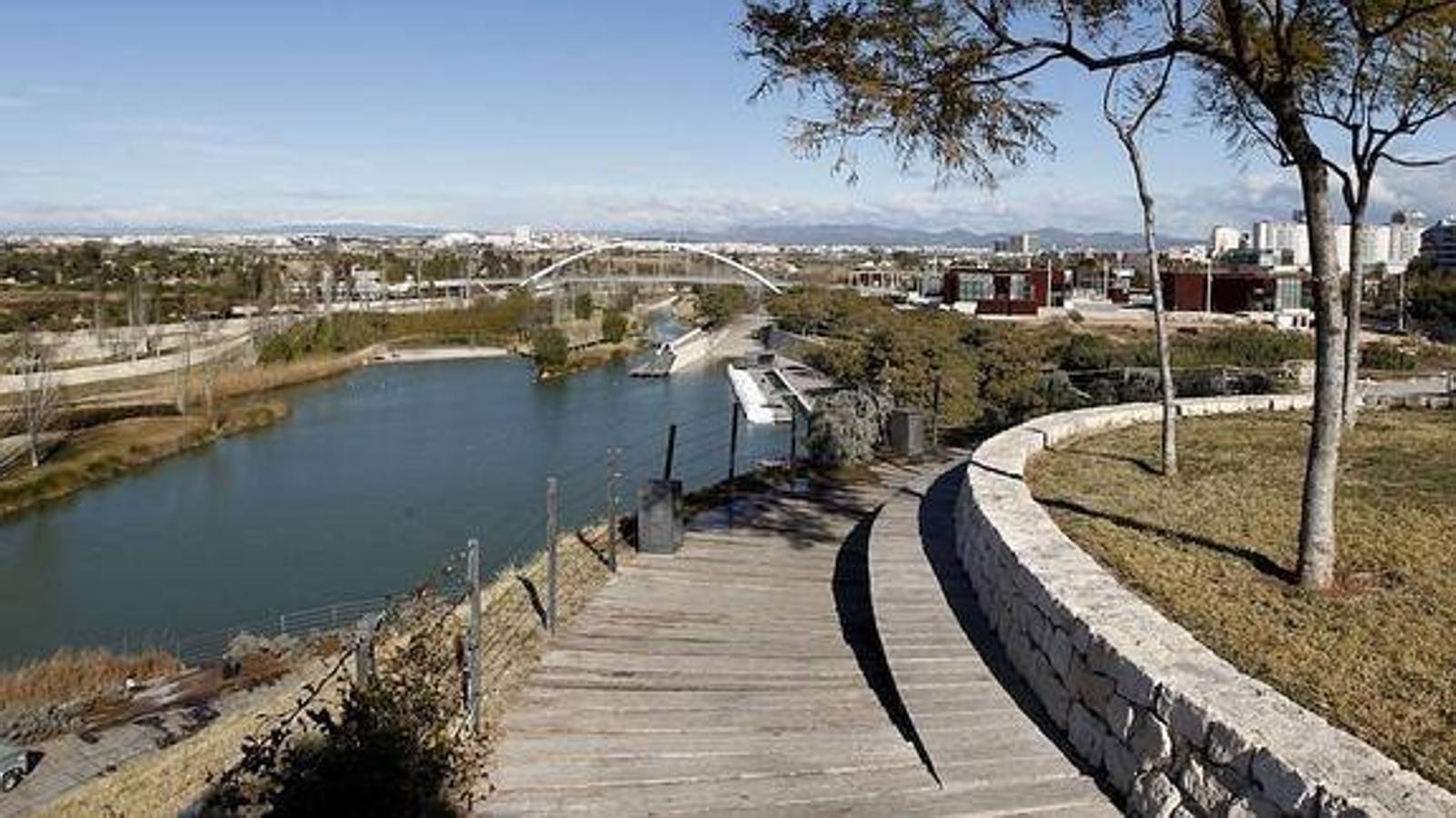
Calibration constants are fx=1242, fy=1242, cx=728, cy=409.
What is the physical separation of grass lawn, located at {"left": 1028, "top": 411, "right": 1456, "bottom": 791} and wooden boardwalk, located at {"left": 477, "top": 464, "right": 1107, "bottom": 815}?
713mm

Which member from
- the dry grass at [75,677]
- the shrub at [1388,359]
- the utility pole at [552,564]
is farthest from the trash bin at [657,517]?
the shrub at [1388,359]

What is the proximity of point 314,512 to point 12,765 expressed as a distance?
12203mm

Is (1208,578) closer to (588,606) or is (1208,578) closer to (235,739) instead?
(588,606)

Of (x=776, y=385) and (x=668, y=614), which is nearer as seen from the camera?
(x=668, y=614)

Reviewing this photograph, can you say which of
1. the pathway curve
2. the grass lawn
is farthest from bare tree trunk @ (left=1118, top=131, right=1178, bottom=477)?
the pathway curve

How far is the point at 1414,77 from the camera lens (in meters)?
7.82

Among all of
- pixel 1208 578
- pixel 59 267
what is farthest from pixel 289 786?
pixel 59 267

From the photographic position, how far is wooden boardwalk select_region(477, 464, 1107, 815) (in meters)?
3.43

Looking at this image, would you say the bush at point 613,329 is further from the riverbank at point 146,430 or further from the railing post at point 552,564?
the railing post at point 552,564

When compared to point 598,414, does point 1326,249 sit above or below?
above

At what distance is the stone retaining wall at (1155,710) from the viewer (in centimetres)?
254

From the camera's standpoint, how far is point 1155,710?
3.10 meters

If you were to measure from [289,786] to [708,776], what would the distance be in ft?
4.00

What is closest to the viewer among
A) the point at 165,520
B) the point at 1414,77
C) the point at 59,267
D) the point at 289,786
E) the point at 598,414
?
the point at 289,786
